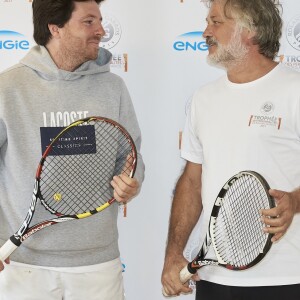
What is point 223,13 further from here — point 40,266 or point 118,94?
point 40,266

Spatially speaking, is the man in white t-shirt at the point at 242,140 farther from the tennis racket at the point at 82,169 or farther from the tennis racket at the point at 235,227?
the tennis racket at the point at 82,169

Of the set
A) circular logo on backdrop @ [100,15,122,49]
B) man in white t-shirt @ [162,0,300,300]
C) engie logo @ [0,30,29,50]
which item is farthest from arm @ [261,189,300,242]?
engie logo @ [0,30,29,50]

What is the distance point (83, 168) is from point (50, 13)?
494 mm

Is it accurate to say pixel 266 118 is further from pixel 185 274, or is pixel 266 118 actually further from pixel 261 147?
pixel 185 274

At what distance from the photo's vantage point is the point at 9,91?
1765 millimetres

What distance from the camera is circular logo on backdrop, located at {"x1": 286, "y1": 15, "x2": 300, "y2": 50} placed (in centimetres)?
227

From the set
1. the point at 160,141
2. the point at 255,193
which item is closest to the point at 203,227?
the point at 255,193

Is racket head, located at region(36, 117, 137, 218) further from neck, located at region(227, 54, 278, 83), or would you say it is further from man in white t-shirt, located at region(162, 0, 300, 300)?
neck, located at region(227, 54, 278, 83)

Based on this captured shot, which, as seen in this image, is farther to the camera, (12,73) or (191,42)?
(191,42)

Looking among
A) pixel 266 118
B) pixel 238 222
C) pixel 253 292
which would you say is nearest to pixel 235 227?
pixel 238 222

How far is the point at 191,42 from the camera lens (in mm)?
2322

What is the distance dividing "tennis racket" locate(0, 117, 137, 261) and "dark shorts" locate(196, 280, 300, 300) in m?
0.42

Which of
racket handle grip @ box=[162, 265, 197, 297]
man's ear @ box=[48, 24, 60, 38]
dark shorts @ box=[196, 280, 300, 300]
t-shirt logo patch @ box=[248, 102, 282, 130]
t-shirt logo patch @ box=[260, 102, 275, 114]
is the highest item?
man's ear @ box=[48, 24, 60, 38]

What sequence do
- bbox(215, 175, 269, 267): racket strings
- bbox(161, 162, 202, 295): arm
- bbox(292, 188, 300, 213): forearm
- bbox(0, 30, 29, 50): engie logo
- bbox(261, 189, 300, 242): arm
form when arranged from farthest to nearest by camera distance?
bbox(0, 30, 29, 50): engie logo
bbox(161, 162, 202, 295): arm
bbox(215, 175, 269, 267): racket strings
bbox(292, 188, 300, 213): forearm
bbox(261, 189, 300, 242): arm
